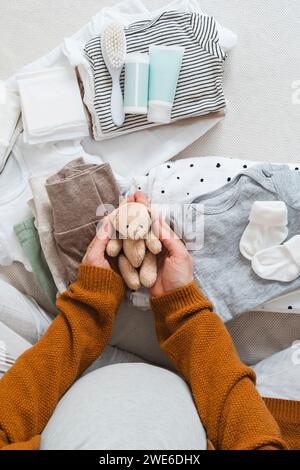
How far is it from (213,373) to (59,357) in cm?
26

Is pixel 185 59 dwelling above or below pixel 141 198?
above

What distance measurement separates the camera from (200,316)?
0.87m

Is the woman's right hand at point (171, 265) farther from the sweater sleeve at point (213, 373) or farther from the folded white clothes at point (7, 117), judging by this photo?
the folded white clothes at point (7, 117)

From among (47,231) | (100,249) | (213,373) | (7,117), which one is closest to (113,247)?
(100,249)

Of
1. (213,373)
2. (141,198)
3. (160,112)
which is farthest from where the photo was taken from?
(160,112)

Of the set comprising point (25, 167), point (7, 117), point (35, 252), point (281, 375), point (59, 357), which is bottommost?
point (281, 375)

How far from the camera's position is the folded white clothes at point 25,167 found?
3.40 ft

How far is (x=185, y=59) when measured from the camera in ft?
3.33

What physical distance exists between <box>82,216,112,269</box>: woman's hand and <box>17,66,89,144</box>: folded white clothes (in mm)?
248

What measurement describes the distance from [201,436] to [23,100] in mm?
731

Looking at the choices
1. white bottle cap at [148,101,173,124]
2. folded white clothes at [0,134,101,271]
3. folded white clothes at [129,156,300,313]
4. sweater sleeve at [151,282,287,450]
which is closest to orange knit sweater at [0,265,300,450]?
sweater sleeve at [151,282,287,450]

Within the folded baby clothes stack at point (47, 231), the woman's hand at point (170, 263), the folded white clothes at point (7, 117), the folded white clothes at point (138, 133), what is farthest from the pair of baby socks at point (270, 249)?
the folded white clothes at point (7, 117)

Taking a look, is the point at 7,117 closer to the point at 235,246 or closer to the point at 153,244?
the point at 153,244

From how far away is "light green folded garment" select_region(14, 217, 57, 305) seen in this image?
1.00 meters
